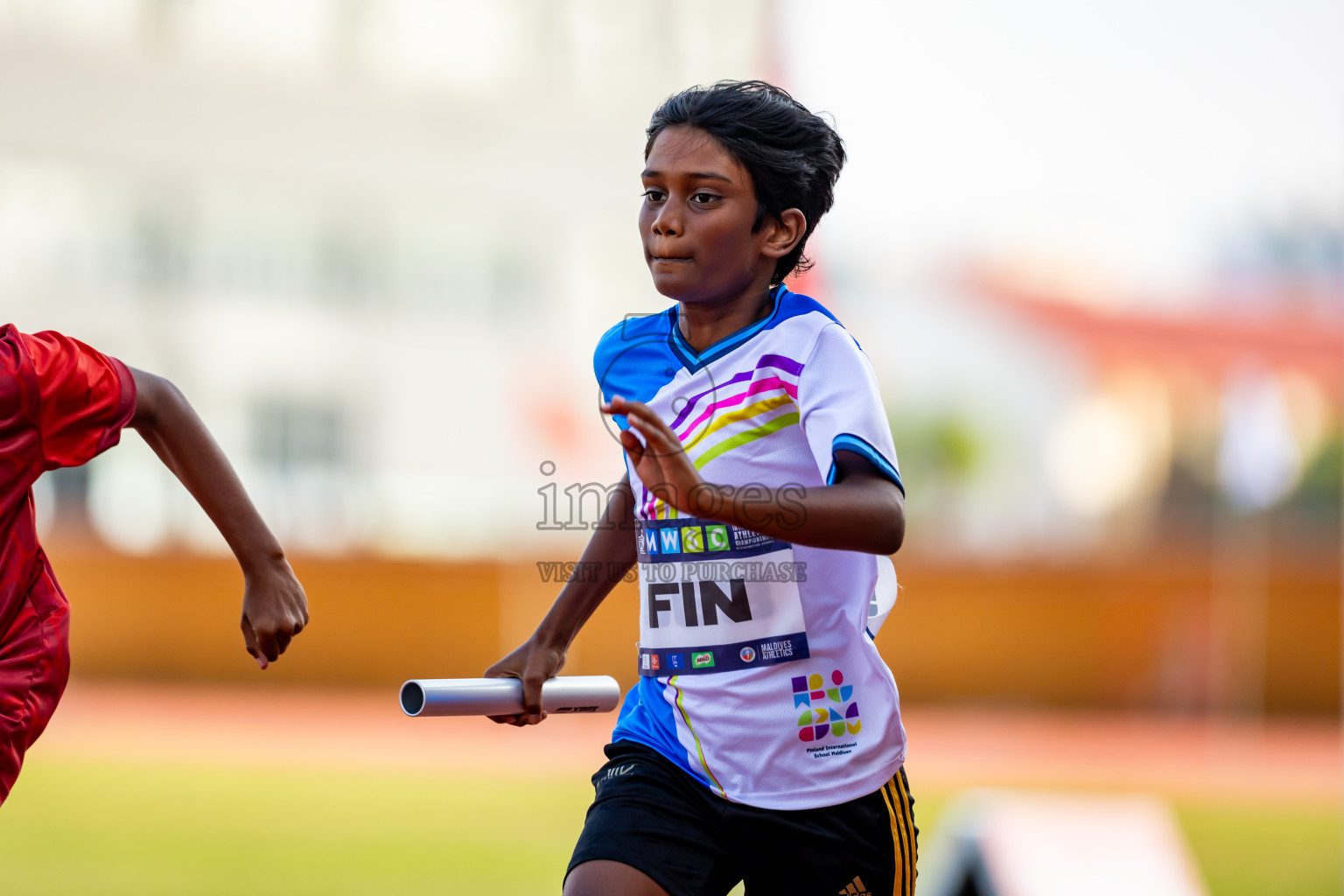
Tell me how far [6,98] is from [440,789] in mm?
14195

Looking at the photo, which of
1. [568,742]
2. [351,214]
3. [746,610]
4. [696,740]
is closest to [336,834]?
[568,742]

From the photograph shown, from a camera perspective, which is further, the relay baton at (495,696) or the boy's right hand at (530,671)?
the boy's right hand at (530,671)

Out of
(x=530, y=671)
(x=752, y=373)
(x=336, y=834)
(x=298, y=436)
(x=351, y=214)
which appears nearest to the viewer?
(x=752, y=373)

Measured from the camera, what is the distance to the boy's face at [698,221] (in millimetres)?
2340

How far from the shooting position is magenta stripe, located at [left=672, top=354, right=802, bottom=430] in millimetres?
2303

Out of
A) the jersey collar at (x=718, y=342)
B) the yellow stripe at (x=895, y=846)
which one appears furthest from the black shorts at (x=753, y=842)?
the jersey collar at (x=718, y=342)

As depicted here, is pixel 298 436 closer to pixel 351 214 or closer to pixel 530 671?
pixel 351 214

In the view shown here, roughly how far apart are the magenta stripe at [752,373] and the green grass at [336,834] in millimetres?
4421

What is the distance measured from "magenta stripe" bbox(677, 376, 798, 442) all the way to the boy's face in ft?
0.58

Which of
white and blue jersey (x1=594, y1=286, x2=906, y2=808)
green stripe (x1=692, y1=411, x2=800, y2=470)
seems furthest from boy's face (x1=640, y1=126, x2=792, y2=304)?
green stripe (x1=692, y1=411, x2=800, y2=470)

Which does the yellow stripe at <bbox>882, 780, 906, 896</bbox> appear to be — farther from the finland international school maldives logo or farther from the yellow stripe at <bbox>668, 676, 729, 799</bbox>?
the yellow stripe at <bbox>668, 676, 729, 799</bbox>

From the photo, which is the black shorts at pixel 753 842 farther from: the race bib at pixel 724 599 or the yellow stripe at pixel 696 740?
the race bib at pixel 724 599

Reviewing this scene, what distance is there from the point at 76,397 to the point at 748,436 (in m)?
1.08

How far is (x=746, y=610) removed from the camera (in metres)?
2.34
